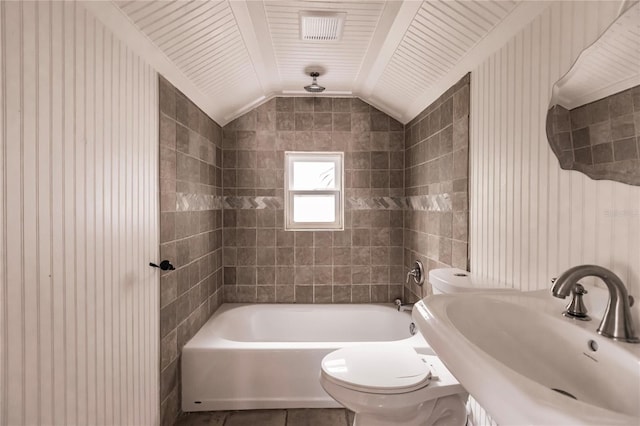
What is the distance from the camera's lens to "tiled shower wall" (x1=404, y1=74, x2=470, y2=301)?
6.77 ft

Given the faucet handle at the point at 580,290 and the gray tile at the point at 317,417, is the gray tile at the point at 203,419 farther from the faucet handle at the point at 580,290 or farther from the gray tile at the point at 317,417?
the faucet handle at the point at 580,290

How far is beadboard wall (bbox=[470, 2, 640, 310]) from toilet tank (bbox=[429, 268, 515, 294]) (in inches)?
3.1

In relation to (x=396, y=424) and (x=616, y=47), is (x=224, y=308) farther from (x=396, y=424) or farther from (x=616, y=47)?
(x=616, y=47)

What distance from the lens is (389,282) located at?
3.13m

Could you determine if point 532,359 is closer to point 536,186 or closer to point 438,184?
point 536,186

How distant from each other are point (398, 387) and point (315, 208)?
196 cm

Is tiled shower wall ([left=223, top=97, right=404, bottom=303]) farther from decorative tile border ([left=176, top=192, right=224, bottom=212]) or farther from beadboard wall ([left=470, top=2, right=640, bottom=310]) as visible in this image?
beadboard wall ([left=470, top=2, right=640, bottom=310])

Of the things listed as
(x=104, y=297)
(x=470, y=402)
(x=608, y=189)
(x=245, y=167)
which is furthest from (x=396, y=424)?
(x=245, y=167)

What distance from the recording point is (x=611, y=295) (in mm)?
856

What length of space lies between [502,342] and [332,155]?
2.32 m

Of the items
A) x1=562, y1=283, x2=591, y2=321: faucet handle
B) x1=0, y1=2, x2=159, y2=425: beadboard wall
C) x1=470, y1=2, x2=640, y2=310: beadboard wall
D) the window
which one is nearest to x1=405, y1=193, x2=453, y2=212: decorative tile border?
x1=470, y1=2, x2=640, y2=310: beadboard wall

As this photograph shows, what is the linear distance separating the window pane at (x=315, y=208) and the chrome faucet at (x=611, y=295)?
2372mm

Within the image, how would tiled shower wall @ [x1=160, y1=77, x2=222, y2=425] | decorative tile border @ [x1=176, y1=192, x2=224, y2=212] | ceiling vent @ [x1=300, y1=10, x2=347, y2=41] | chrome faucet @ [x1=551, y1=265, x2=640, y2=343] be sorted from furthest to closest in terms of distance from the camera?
1. decorative tile border @ [x1=176, y1=192, x2=224, y2=212]
2. tiled shower wall @ [x1=160, y1=77, x2=222, y2=425]
3. ceiling vent @ [x1=300, y1=10, x2=347, y2=41]
4. chrome faucet @ [x1=551, y1=265, x2=640, y2=343]

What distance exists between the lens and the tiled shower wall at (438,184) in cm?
206
